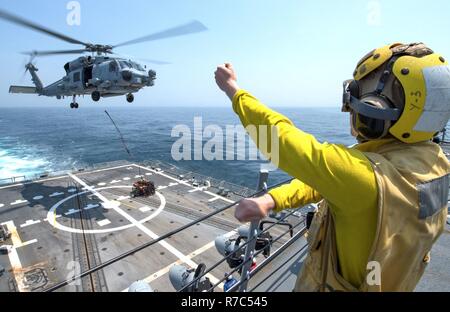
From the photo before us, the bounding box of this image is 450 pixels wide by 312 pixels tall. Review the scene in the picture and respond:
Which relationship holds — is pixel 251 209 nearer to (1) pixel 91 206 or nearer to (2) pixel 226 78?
(2) pixel 226 78

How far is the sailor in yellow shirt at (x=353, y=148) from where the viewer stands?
132 cm

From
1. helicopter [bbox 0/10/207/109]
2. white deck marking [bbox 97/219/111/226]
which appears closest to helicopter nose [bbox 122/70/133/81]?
helicopter [bbox 0/10/207/109]

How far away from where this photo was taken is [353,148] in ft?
5.52

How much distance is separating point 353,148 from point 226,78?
37.8 inches

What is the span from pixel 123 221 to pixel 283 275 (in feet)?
69.4

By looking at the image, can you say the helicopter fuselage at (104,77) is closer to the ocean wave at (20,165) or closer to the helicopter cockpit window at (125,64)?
the helicopter cockpit window at (125,64)

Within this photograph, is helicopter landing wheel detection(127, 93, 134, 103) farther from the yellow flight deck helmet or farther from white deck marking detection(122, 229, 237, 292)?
the yellow flight deck helmet

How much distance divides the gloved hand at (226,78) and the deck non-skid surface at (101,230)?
13.7m

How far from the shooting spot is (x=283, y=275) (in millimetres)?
3896

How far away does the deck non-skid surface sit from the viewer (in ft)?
51.6

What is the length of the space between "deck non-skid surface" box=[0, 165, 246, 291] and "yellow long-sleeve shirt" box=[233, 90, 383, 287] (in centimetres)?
1368

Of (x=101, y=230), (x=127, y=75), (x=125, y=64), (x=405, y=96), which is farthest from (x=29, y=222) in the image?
(x=405, y=96)

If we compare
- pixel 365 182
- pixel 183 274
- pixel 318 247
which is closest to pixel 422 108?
pixel 365 182
